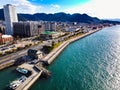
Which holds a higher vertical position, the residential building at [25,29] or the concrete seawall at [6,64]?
the residential building at [25,29]

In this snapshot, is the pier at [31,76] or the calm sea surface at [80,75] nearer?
the pier at [31,76]

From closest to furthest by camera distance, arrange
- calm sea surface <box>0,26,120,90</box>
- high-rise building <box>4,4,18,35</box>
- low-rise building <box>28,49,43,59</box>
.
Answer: calm sea surface <box>0,26,120,90</box> → low-rise building <box>28,49,43,59</box> → high-rise building <box>4,4,18,35</box>

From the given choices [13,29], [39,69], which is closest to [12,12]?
[13,29]

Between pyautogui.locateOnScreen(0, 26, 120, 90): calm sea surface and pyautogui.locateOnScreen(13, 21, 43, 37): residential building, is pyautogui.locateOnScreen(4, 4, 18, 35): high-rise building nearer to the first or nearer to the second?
pyautogui.locateOnScreen(13, 21, 43, 37): residential building

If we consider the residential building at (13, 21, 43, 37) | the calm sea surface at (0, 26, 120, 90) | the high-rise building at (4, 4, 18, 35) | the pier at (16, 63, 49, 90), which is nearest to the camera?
the pier at (16, 63, 49, 90)

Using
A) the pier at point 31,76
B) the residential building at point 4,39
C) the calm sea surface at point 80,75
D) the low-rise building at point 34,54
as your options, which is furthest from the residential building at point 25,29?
the pier at point 31,76

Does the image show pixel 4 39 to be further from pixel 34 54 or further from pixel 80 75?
pixel 80 75

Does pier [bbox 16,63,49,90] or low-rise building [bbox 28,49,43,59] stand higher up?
low-rise building [bbox 28,49,43,59]

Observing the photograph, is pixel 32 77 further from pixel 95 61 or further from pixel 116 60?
pixel 116 60

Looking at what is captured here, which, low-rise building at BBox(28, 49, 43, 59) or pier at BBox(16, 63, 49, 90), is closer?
pier at BBox(16, 63, 49, 90)

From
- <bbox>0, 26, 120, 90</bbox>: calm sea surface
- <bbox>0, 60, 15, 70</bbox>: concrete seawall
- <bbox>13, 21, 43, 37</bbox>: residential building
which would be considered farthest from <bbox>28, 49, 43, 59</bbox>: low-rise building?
<bbox>13, 21, 43, 37</bbox>: residential building

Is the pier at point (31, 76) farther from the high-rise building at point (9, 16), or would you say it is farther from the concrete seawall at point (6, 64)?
the high-rise building at point (9, 16)
